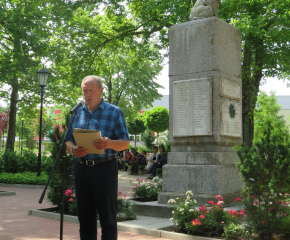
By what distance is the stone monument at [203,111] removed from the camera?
750 centimetres

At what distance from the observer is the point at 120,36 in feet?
58.6

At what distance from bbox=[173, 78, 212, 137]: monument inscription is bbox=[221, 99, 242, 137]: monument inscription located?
12.8 inches

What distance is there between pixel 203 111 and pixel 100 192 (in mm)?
4220

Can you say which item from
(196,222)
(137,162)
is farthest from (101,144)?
(137,162)

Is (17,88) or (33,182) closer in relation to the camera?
(33,182)

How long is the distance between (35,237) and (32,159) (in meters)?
14.2

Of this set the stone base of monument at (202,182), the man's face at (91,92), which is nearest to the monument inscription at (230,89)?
the stone base of monument at (202,182)

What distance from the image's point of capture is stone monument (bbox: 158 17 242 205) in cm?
750

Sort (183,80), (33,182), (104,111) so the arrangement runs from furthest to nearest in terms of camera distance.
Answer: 1. (33,182)
2. (183,80)
3. (104,111)

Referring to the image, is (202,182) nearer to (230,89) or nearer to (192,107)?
(192,107)

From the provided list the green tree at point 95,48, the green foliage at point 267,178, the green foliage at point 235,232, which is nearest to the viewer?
the green foliage at point 267,178

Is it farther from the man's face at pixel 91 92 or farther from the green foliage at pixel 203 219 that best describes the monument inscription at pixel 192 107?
the man's face at pixel 91 92

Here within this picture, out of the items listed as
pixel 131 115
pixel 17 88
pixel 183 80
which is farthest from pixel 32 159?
pixel 131 115

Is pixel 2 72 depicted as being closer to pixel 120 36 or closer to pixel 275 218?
pixel 120 36
